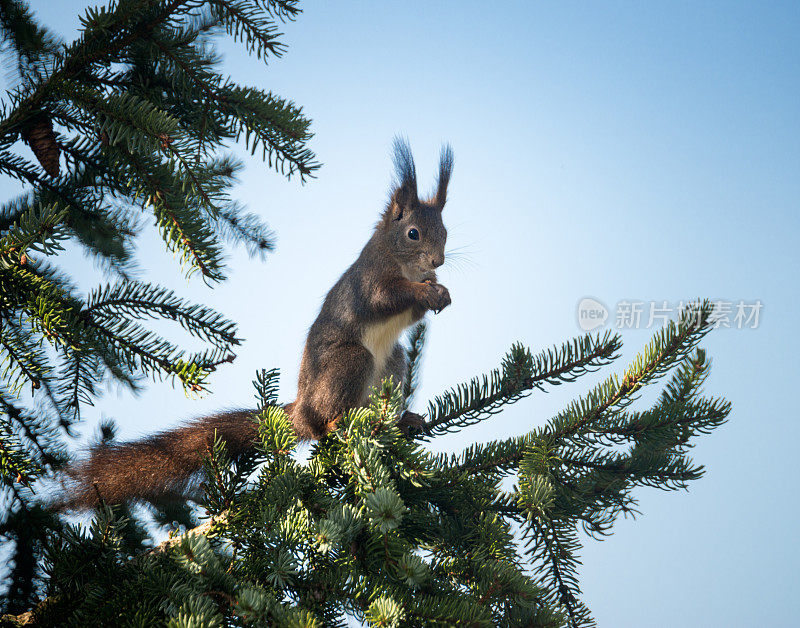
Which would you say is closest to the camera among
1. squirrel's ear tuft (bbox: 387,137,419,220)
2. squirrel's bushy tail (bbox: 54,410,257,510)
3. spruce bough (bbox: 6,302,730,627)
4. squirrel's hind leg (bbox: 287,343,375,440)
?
spruce bough (bbox: 6,302,730,627)

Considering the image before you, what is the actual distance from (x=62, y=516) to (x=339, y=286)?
1.27m

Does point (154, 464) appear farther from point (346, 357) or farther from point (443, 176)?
point (443, 176)

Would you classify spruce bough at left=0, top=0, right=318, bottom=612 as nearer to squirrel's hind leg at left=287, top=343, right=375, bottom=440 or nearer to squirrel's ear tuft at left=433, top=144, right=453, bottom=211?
squirrel's hind leg at left=287, top=343, right=375, bottom=440

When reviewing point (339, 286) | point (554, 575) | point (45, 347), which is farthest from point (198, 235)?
point (339, 286)

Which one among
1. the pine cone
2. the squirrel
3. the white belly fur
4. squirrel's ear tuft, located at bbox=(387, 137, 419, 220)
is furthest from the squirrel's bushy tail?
squirrel's ear tuft, located at bbox=(387, 137, 419, 220)

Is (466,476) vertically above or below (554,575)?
above

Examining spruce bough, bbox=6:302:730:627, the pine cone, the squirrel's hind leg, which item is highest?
the pine cone

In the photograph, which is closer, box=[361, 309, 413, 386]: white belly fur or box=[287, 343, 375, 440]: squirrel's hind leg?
box=[287, 343, 375, 440]: squirrel's hind leg

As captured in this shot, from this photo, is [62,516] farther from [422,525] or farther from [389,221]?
[389,221]

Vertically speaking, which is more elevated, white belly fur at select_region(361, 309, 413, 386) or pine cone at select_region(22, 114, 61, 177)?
pine cone at select_region(22, 114, 61, 177)

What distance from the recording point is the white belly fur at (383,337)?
7.16 feet

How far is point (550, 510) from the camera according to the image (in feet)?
3.79

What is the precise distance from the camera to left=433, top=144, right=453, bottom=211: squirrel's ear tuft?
256 centimetres

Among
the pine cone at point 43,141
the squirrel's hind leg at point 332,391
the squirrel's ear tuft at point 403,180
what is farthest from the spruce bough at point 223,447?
the squirrel's ear tuft at point 403,180
